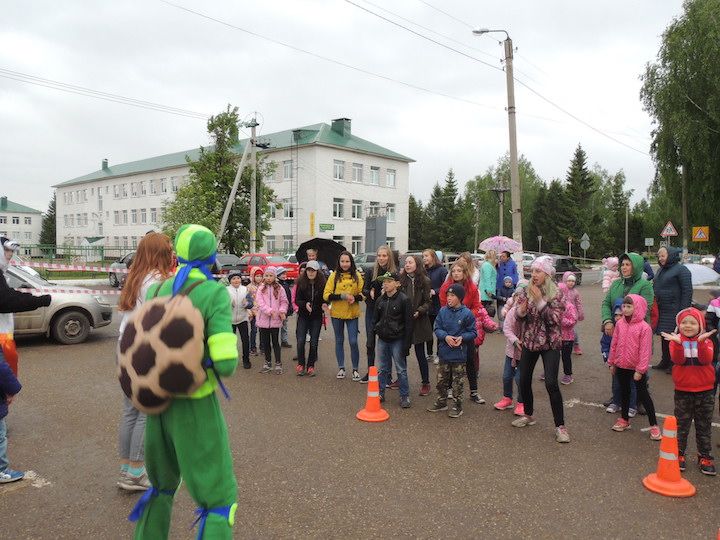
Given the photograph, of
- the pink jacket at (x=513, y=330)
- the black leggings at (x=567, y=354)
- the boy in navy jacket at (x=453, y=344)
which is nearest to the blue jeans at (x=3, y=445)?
the boy in navy jacket at (x=453, y=344)

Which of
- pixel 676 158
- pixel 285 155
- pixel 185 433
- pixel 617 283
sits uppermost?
pixel 285 155

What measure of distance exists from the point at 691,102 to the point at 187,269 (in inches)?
1220

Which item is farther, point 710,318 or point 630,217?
point 630,217

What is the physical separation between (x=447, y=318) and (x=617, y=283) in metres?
2.17

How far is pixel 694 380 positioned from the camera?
4.83 meters

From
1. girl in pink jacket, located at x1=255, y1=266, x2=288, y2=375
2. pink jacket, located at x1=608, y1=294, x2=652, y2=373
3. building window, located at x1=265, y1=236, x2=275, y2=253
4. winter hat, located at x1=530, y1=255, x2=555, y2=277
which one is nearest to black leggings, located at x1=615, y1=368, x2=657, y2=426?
pink jacket, located at x1=608, y1=294, x2=652, y2=373

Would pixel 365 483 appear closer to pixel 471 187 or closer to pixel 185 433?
pixel 185 433

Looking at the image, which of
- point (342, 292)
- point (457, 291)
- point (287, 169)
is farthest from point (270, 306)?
point (287, 169)

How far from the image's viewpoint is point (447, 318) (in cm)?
658

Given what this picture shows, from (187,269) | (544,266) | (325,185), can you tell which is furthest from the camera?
(325,185)

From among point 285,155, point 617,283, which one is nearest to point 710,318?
point 617,283

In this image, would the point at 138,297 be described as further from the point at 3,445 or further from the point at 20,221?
the point at 20,221

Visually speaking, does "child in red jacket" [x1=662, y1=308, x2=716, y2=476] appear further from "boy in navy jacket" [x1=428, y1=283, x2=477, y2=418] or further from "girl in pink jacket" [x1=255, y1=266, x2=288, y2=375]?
"girl in pink jacket" [x1=255, y1=266, x2=288, y2=375]

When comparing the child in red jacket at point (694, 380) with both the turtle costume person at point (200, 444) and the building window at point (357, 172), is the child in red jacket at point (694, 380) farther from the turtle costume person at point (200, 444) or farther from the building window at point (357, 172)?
the building window at point (357, 172)
